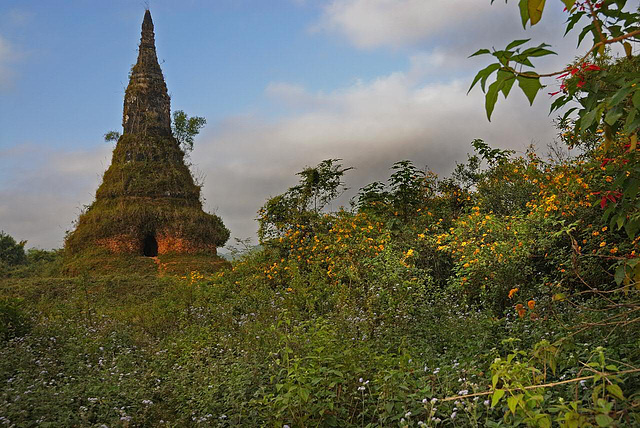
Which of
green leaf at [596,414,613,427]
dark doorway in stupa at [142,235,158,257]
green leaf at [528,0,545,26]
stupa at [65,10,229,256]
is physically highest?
stupa at [65,10,229,256]

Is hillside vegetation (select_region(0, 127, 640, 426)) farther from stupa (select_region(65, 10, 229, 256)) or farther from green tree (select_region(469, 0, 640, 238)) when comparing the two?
stupa (select_region(65, 10, 229, 256))

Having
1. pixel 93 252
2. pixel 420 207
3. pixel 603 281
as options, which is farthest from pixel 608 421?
pixel 93 252

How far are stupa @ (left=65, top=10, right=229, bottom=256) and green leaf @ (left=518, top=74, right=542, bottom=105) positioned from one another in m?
18.8

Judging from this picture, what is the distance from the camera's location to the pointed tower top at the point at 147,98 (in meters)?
21.3

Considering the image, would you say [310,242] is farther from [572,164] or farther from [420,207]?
[572,164]

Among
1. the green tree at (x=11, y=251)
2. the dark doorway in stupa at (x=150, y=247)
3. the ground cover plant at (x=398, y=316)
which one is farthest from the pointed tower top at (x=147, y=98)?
the green tree at (x=11, y=251)

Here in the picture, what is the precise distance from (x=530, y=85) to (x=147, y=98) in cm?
2229

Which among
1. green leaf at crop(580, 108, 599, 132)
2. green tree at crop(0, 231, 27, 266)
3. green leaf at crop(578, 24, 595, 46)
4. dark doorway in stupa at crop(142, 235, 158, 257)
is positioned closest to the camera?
green leaf at crop(580, 108, 599, 132)

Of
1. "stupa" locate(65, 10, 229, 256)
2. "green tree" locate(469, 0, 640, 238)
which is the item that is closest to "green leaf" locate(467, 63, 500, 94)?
"green tree" locate(469, 0, 640, 238)

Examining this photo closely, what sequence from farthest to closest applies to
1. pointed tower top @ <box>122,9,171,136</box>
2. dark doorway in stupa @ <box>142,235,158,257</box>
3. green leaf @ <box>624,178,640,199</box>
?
pointed tower top @ <box>122,9,171,136</box>
dark doorway in stupa @ <box>142,235,158,257</box>
green leaf @ <box>624,178,640,199</box>

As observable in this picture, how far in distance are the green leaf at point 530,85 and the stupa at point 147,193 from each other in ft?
61.7

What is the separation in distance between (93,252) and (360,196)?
484 inches

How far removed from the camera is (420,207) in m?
11.0

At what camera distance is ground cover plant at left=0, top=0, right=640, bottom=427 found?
2.62m
